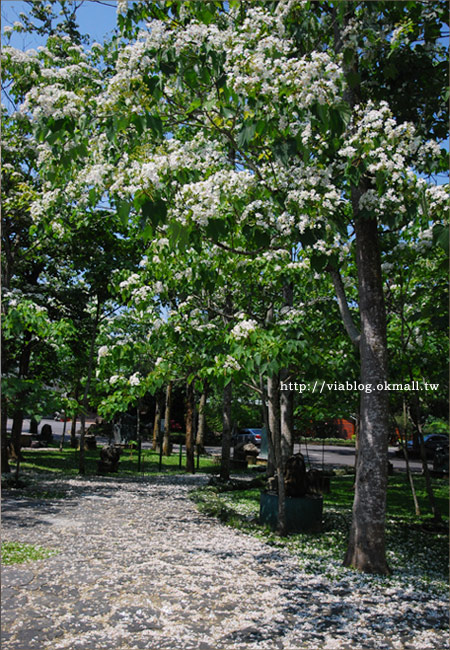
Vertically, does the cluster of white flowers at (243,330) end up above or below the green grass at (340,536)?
above

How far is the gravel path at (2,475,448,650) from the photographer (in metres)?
4.86

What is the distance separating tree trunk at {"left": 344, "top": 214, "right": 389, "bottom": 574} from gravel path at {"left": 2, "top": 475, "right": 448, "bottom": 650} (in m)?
0.82

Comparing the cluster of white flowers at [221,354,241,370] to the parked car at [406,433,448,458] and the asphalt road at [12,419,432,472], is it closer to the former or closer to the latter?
the asphalt road at [12,419,432,472]

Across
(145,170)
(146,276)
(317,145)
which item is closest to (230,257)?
(146,276)

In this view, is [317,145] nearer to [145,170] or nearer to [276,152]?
[276,152]

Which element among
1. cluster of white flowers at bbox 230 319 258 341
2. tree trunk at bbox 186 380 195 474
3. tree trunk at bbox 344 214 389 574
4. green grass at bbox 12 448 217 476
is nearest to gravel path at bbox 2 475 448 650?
tree trunk at bbox 344 214 389 574

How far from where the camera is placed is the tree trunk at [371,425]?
714 cm

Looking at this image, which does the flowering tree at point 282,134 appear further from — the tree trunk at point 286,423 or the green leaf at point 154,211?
→ the tree trunk at point 286,423

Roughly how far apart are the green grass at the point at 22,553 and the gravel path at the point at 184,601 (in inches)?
7.5

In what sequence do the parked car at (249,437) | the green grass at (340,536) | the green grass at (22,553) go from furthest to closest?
1. the parked car at (249,437)
2. the green grass at (340,536)
3. the green grass at (22,553)

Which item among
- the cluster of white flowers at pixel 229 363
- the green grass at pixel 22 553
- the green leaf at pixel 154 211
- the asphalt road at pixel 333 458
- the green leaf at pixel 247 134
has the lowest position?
the asphalt road at pixel 333 458

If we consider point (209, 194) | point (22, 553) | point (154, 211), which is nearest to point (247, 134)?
point (154, 211)

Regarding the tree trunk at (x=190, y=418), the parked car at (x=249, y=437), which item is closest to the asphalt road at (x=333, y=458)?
the parked car at (x=249, y=437)

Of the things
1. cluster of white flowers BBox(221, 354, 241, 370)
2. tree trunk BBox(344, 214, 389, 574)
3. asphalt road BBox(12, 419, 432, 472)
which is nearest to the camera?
tree trunk BBox(344, 214, 389, 574)
